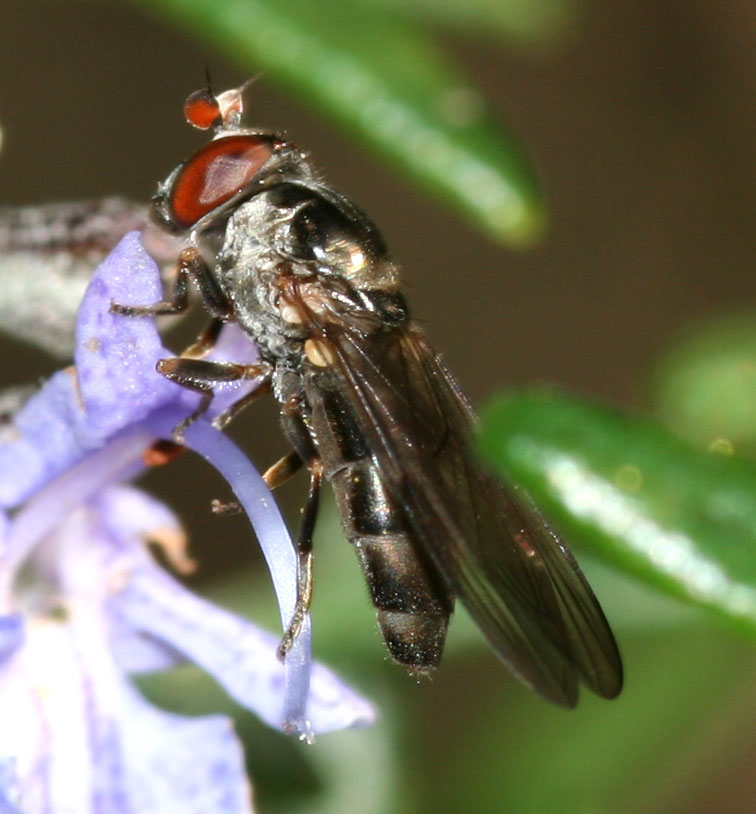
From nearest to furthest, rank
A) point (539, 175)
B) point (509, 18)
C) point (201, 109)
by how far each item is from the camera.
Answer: point (201, 109), point (509, 18), point (539, 175)

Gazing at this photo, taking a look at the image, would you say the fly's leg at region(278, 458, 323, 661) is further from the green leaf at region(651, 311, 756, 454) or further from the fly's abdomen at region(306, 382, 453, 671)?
the green leaf at region(651, 311, 756, 454)

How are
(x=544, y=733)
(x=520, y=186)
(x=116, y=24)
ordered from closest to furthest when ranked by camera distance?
(x=520, y=186) → (x=544, y=733) → (x=116, y=24)

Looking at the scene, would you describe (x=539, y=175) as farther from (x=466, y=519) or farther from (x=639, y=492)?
(x=466, y=519)

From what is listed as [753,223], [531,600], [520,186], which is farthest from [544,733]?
[753,223]

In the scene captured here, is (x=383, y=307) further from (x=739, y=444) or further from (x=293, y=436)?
(x=739, y=444)

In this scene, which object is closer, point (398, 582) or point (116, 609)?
point (398, 582)

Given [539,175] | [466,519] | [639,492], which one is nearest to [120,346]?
[466,519]
